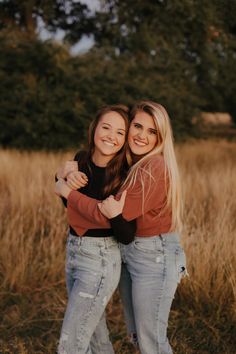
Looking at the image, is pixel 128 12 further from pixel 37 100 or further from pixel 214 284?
pixel 214 284

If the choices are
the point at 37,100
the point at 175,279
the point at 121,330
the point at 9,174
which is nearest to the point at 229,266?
the point at 121,330

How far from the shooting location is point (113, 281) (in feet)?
7.32

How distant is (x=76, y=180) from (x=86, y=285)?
20.3 inches

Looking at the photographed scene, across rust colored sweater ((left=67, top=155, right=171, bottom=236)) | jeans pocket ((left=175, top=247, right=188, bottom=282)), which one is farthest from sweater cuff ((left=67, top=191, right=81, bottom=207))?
jeans pocket ((left=175, top=247, right=188, bottom=282))

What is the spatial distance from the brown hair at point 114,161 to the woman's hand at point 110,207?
0.17m

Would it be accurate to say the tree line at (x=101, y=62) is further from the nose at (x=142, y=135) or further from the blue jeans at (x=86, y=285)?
the blue jeans at (x=86, y=285)

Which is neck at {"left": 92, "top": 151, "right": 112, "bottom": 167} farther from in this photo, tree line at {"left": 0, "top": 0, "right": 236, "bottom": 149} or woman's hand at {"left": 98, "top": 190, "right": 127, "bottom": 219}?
tree line at {"left": 0, "top": 0, "right": 236, "bottom": 149}

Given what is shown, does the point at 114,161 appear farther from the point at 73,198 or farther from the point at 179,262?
the point at 179,262

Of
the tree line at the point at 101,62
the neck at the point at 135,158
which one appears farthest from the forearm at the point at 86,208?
the tree line at the point at 101,62

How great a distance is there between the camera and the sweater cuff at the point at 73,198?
2.22 meters

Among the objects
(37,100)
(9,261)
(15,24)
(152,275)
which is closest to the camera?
(152,275)

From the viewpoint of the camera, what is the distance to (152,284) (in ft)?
7.27

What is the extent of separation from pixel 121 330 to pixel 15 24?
1195 cm

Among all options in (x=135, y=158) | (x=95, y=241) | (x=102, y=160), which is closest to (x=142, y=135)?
(x=135, y=158)
